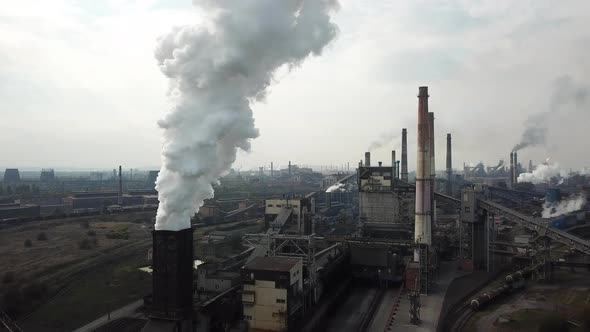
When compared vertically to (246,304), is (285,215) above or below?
above

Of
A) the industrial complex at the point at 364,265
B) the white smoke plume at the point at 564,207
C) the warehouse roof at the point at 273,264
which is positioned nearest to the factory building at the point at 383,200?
the industrial complex at the point at 364,265

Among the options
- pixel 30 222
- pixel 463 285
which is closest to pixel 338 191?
pixel 463 285

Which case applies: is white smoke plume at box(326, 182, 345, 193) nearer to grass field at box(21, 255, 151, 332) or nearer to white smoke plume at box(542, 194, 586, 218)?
white smoke plume at box(542, 194, 586, 218)

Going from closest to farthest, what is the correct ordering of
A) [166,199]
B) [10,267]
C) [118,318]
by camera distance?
[166,199]
[118,318]
[10,267]

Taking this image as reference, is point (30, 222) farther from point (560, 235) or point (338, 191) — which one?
point (560, 235)

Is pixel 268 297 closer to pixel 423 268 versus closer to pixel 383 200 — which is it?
pixel 423 268

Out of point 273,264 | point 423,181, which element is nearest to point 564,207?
point 423,181

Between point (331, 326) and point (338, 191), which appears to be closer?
point (331, 326)
